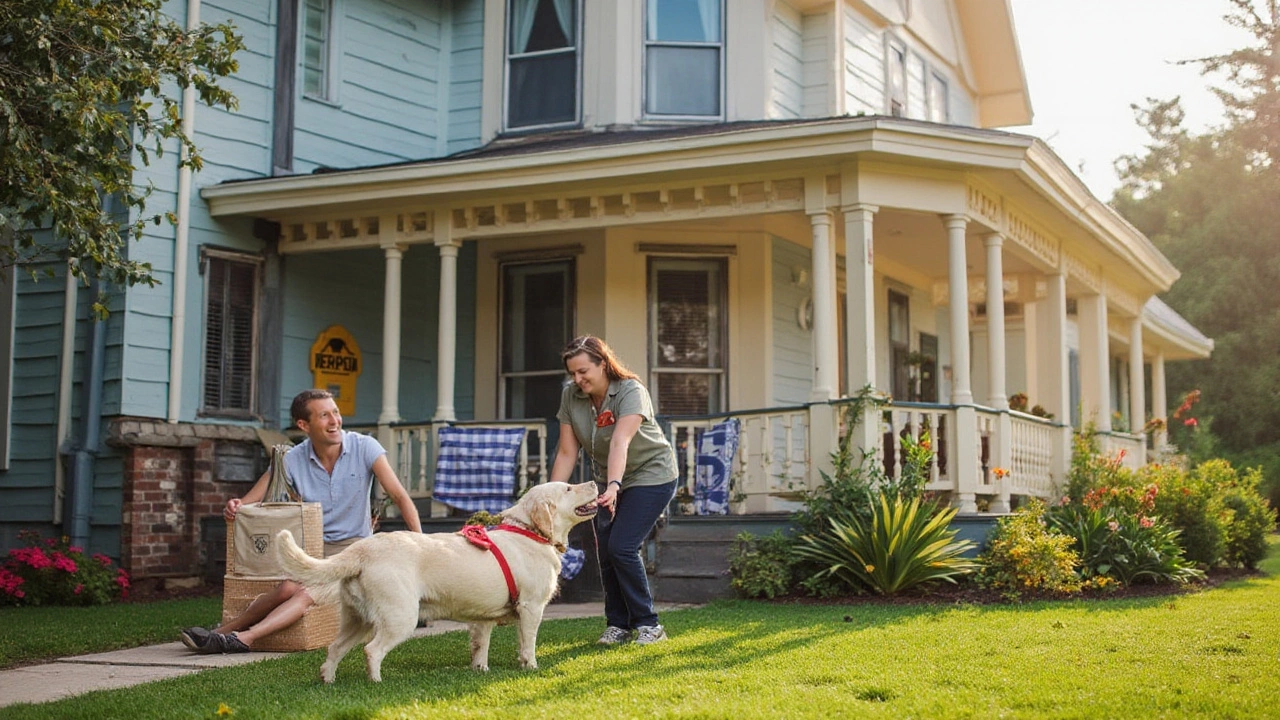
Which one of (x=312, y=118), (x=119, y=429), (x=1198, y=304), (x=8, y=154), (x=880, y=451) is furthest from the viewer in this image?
(x=1198, y=304)

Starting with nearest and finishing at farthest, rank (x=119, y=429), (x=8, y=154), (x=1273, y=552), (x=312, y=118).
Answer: (x=8, y=154) < (x=119, y=429) < (x=312, y=118) < (x=1273, y=552)

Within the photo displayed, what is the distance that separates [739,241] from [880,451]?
11.1ft

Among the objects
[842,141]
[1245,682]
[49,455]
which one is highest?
[842,141]

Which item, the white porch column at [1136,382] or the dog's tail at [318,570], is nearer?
the dog's tail at [318,570]

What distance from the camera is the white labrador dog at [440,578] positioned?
5.55 m

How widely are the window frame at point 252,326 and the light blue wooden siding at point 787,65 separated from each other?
5.40 meters

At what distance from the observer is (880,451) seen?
34.0ft

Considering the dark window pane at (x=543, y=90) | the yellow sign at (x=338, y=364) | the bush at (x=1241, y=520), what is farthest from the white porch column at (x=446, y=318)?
the bush at (x=1241, y=520)

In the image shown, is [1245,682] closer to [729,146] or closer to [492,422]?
[729,146]

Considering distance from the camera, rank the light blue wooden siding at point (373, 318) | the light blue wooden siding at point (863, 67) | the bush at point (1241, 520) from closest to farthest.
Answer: the bush at point (1241, 520) → the light blue wooden siding at point (373, 318) → the light blue wooden siding at point (863, 67)

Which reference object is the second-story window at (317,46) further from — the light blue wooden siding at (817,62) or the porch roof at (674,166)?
the light blue wooden siding at (817,62)

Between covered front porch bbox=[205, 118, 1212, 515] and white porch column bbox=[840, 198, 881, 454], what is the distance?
0.06 ft

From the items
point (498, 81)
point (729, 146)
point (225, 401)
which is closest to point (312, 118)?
point (498, 81)

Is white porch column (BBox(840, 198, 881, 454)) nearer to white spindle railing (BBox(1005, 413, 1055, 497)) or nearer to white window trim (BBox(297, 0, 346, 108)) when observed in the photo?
white spindle railing (BBox(1005, 413, 1055, 497))
